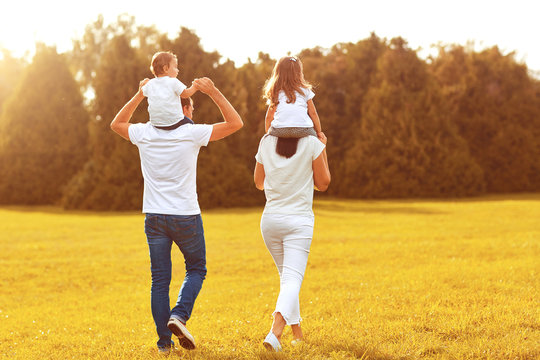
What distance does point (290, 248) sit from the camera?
454 cm

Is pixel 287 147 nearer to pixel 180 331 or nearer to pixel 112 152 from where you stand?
pixel 180 331

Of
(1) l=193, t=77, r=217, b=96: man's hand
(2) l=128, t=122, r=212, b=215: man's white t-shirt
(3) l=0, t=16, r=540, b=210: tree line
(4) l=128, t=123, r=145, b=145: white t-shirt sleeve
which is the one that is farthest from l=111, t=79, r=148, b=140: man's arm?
(3) l=0, t=16, r=540, b=210: tree line

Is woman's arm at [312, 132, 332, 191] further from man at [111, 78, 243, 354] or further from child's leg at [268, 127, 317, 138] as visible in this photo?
man at [111, 78, 243, 354]

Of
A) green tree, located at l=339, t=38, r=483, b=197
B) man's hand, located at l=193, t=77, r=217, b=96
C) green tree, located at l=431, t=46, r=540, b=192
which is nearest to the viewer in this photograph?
man's hand, located at l=193, t=77, r=217, b=96

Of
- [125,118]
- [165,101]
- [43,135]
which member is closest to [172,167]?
[165,101]

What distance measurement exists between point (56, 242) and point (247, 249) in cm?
540

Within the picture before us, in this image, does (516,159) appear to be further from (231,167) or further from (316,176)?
(316,176)

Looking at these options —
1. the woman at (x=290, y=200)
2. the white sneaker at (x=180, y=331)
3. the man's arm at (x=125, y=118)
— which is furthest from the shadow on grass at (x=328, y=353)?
the man's arm at (x=125, y=118)

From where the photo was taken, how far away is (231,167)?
2555 centimetres

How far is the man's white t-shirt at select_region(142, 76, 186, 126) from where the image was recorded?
4.47 meters

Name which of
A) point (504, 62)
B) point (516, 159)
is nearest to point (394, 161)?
point (516, 159)

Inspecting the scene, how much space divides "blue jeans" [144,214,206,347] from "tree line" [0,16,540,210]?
20.3m

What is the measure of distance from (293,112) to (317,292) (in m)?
4.56

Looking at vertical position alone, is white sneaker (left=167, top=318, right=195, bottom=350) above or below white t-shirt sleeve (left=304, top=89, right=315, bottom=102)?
below
